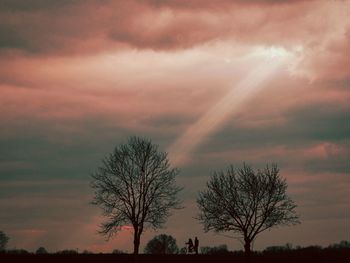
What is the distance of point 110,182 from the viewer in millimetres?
68250

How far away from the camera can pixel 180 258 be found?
67.4 meters

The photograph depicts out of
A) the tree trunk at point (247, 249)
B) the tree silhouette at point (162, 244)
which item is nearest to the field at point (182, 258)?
the tree trunk at point (247, 249)

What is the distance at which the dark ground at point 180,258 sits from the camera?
206ft

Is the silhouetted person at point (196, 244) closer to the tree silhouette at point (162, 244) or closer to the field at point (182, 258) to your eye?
the field at point (182, 258)

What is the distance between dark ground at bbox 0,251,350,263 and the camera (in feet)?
206

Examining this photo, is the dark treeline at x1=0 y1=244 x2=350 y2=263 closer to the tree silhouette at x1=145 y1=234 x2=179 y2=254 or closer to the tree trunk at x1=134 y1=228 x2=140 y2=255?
the tree trunk at x1=134 y1=228 x2=140 y2=255

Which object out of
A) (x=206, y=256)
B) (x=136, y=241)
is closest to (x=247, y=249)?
(x=206, y=256)

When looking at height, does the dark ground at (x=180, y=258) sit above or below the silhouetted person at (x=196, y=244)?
below

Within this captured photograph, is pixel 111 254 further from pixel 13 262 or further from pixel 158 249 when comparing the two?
pixel 158 249

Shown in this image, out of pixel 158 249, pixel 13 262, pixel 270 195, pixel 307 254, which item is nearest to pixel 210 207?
pixel 270 195

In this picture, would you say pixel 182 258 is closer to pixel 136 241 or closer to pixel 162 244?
pixel 136 241

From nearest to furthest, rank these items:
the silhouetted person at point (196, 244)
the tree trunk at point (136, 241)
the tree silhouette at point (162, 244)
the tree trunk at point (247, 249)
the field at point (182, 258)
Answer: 1. the tree trunk at point (247, 249)
2. the field at point (182, 258)
3. the tree trunk at point (136, 241)
4. the silhouetted person at point (196, 244)
5. the tree silhouette at point (162, 244)

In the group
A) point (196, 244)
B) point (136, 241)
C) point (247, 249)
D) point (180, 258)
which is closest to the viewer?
point (247, 249)

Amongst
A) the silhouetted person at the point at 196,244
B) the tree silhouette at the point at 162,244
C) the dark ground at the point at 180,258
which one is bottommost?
the dark ground at the point at 180,258
